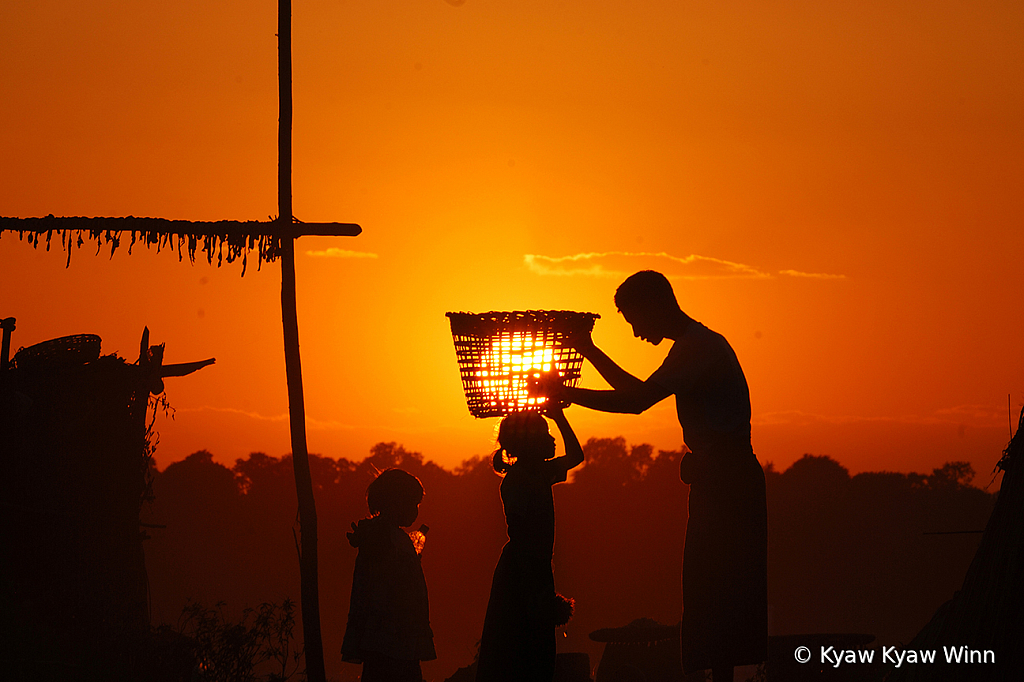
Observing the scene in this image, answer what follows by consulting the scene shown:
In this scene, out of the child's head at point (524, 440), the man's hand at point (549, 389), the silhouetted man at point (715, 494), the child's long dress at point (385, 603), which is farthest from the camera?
the child's long dress at point (385, 603)

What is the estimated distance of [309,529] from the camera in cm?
915

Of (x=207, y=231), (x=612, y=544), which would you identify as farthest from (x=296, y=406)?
(x=612, y=544)

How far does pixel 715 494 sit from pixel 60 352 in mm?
7981

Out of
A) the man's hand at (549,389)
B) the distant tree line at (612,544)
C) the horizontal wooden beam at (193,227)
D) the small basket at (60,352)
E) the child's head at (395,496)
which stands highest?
the horizontal wooden beam at (193,227)

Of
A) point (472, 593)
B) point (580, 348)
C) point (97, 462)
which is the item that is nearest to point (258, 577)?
point (472, 593)

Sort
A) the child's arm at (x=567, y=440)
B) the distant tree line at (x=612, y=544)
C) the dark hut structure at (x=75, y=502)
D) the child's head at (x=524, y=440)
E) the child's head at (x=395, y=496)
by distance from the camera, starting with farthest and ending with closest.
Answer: the distant tree line at (x=612, y=544) < the dark hut structure at (x=75, y=502) < the child's head at (x=395, y=496) < the child's head at (x=524, y=440) < the child's arm at (x=567, y=440)

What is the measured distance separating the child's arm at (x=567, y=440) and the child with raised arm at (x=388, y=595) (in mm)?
1555

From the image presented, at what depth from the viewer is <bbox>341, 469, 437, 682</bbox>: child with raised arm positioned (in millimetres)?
6215

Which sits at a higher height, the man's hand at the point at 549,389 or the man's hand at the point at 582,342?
the man's hand at the point at 582,342

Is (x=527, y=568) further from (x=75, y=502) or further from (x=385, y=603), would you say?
(x=75, y=502)

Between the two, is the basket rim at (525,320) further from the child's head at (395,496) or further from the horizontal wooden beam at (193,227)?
the horizontal wooden beam at (193,227)

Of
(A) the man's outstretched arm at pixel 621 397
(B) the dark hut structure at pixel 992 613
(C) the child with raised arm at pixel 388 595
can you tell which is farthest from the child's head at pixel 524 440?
(B) the dark hut structure at pixel 992 613

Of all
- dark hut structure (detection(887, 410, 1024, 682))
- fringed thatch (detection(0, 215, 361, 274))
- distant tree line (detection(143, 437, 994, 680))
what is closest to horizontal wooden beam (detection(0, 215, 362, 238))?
fringed thatch (detection(0, 215, 361, 274))

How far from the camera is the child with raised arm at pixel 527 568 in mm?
4996
